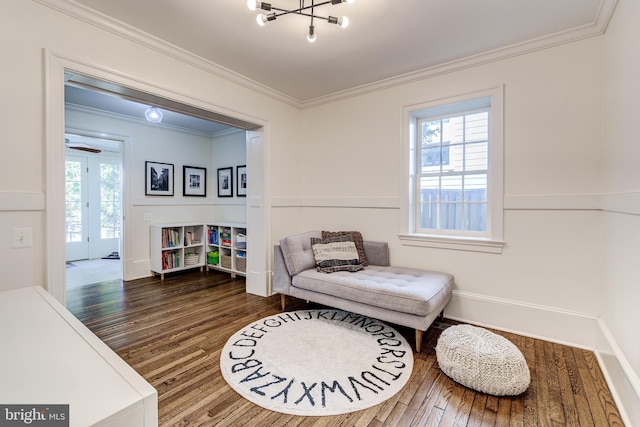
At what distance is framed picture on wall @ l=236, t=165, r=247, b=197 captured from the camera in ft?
16.5

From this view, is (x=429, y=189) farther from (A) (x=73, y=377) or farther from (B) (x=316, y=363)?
(A) (x=73, y=377)

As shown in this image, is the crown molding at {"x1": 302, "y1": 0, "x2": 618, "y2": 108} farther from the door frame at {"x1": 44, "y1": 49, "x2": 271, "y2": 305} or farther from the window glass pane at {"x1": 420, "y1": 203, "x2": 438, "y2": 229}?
the door frame at {"x1": 44, "y1": 49, "x2": 271, "y2": 305}

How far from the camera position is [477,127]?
9.80 feet

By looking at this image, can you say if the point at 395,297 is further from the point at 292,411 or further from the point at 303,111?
the point at 303,111

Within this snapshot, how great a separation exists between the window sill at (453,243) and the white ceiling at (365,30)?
68.4 inches

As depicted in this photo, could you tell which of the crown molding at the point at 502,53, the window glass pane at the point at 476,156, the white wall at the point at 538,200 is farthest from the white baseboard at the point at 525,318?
the crown molding at the point at 502,53

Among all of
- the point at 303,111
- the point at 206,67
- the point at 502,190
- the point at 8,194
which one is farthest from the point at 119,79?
the point at 502,190

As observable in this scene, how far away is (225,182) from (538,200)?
458cm

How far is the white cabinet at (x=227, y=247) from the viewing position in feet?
14.9

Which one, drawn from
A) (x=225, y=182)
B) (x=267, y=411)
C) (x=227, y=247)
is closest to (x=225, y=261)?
(x=227, y=247)

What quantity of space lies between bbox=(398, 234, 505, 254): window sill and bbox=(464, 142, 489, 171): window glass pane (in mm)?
733

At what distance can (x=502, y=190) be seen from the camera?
271 cm

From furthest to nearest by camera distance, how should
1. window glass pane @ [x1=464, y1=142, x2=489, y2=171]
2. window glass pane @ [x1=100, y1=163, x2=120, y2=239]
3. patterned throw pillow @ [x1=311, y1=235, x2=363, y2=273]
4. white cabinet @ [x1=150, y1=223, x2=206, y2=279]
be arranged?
window glass pane @ [x1=100, y1=163, x2=120, y2=239] < white cabinet @ [x1=150, y1=223, x2=206, y2=279] < patterned throw pillow @ [x1=311, y1=235, x2=363, y2=273] < window glass pane @ [x1=464, y1=142, x2=489, y2=171]

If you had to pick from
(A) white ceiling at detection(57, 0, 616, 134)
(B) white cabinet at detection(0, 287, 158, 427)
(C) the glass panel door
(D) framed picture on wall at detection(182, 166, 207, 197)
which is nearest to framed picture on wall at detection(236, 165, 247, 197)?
Answer: (D) framed picture on wall at detection(182, 166, 207, 197)
